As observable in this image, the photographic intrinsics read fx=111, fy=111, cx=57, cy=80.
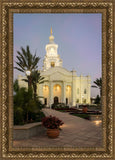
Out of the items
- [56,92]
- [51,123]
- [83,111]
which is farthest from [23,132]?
[56,92]

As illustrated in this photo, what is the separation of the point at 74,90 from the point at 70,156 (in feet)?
108

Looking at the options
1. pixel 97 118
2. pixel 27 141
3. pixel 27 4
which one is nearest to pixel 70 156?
pixel 27 141

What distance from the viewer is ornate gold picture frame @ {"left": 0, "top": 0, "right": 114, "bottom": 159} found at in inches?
144

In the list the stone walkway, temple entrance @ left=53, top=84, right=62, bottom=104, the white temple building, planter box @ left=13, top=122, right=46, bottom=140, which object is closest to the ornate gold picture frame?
the stone walkway

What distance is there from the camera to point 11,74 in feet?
12.9

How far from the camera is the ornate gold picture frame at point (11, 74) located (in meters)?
3.66

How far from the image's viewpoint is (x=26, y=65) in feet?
36.4

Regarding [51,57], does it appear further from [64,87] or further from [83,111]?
[83,111]

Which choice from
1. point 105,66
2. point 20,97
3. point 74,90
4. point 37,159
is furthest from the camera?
point 74,90

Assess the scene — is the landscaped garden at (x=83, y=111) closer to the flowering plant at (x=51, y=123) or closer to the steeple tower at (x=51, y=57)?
the flowering plant at (x=51, y=123)

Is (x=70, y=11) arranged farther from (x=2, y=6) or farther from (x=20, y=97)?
(x=20, y=97)

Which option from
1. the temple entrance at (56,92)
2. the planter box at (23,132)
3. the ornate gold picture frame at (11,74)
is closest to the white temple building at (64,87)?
the temple entrance at (56,92)

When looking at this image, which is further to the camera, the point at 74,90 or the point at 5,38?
Result: the point at 74,90

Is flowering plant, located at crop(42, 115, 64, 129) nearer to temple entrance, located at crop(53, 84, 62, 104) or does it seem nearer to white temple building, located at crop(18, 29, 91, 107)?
white temple building, located at crop(18, 29, 91, 107)
